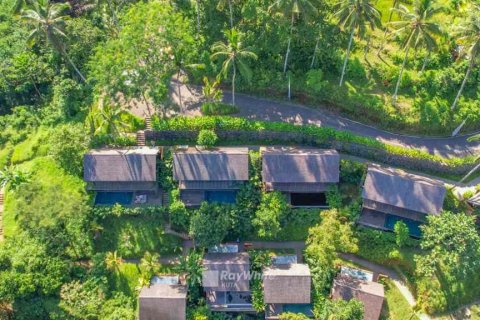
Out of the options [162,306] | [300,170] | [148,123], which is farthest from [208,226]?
[148,123]

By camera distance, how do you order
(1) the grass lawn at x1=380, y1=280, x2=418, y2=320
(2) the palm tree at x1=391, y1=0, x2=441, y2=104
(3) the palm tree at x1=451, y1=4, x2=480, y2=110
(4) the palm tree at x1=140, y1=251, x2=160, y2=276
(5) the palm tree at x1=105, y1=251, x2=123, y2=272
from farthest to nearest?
1. (5) the palm tree at x1=105, y1=251, x2=123, y2=272
2. (4) the palm tree at x1=140, y1=251, x2=160, y2=276
3. (1) the grass lawn at x1=380, y1=280, x2=418, y2=320
4. (2) the palm tree at x1=391, y1=0, x2=441, y2=104
5. (3) the palm tree at x1=451, y1=4, x2=480, y2=110

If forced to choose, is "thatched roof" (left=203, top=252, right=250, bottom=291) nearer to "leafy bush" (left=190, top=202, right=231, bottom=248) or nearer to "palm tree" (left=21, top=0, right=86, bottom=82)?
"leafy bush" (left=190, top=202, right=231, bottom=248)

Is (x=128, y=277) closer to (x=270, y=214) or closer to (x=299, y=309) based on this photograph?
(x=270, y=214)

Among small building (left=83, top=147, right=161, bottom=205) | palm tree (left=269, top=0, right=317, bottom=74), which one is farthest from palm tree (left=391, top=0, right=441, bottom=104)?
small building (left=83, top=147, right=161, bottom=205)

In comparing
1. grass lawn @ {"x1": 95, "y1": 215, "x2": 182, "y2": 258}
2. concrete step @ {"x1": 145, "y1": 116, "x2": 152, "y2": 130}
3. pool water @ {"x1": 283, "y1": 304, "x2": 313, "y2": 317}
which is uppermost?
concrete step @ {"x1": 145, "y1": 116, "x2": 152, "y2": 130}

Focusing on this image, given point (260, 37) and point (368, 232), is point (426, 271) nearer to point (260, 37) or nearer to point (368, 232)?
point (368, 232)
